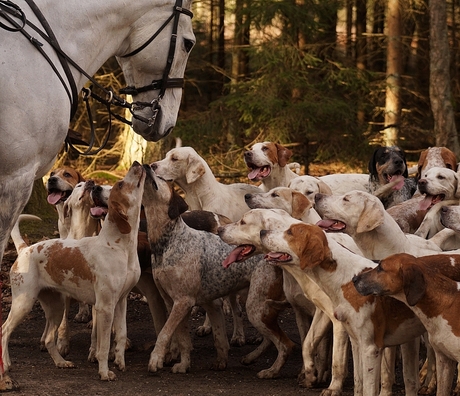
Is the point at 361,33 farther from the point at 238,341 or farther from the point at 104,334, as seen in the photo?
the point at 104,334

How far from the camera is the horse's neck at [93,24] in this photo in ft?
16.8

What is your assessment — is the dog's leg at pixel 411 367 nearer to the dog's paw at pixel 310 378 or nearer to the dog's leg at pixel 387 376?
the dog's leg at pixel 387 376

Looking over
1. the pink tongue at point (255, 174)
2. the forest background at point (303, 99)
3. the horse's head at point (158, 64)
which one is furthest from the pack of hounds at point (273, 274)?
the forest background at point (303, 99)

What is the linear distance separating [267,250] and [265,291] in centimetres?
93

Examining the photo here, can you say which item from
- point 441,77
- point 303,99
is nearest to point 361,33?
point 303,99

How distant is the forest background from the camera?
15.8 metres

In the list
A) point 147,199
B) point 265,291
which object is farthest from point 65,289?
point 265,291

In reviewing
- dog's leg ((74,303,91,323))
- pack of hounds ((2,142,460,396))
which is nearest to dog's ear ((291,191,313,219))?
pack of hounds ((2,142,460,396))

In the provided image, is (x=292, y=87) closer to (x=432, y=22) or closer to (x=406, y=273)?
(x=432, y=22)

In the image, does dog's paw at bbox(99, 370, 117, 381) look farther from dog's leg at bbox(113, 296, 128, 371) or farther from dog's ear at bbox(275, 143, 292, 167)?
dog's ear at bbox(275, 143, 292, 167)

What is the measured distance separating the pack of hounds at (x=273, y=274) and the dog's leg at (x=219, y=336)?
10mm

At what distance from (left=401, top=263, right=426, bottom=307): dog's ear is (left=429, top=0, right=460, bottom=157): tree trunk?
34.4 feet

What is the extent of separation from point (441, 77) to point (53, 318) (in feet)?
32.9

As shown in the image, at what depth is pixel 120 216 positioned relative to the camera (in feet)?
21.9
